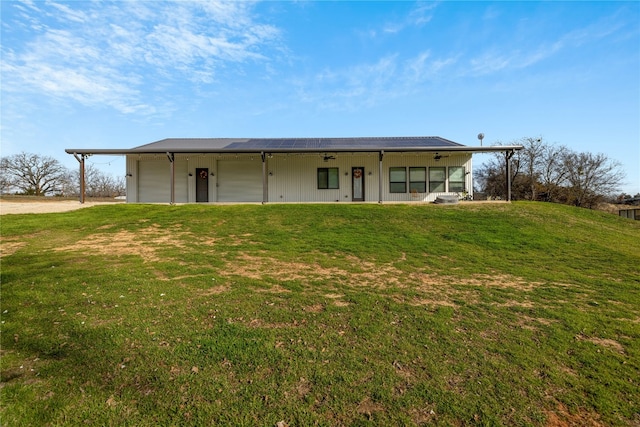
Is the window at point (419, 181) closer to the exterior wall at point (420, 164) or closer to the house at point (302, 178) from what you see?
the house at point (302, 178)

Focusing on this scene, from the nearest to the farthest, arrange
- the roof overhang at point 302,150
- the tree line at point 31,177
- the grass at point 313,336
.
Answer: the grass at point 313,336, the roof overhang at point 302,150, the tree line at point 31,177

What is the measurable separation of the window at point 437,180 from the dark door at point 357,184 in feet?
13.0

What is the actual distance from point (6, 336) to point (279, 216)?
985 centimetres

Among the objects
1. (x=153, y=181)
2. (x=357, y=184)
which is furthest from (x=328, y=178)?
(x=153, y=181)

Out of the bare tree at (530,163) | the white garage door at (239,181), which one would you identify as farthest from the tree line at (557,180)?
the white garage door at (239,181)

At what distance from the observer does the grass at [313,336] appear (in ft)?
9.25

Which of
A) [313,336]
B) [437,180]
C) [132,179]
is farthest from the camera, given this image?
[437,180]

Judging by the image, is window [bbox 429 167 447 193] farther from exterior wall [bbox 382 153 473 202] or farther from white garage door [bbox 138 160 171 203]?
white garage door [bbox 138 160 171 203]

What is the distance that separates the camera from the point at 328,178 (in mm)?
18984

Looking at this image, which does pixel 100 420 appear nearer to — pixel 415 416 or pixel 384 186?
pixel 415 416

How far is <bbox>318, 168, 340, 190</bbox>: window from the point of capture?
18953mm

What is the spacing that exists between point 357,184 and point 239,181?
6874 mm

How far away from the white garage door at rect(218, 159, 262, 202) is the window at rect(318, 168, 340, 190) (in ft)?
11.5

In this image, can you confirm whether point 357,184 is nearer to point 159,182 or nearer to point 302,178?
point 302,178
